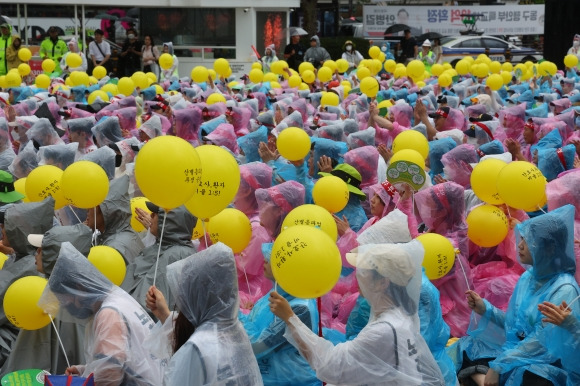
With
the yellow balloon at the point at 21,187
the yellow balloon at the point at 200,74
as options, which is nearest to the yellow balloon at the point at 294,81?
the yellow balloon at the point at 200,74

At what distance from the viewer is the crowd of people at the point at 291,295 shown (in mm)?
4562

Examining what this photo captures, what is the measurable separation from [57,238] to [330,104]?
870 centimetres

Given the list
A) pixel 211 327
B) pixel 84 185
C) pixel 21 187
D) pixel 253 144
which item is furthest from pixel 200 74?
pixel 211 327

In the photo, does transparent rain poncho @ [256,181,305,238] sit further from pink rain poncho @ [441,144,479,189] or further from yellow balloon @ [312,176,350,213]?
pink rain poncho @ [441,144,479,189]

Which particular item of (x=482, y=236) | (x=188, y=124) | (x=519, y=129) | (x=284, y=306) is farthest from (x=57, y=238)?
(x=519, y=129)

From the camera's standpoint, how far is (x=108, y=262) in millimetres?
5766

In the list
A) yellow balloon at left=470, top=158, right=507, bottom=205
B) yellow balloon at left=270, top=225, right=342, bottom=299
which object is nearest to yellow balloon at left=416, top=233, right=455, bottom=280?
yellow balloon at left=470, top=158, right=507, bottom=205

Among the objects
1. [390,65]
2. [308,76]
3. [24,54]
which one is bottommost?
[308,76]

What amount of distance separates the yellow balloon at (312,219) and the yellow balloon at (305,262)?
1010mm

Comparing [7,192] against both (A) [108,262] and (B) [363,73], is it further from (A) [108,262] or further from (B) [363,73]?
(B) [363,73]

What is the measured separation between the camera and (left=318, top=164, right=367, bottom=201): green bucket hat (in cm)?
811

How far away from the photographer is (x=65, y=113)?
12.9 metres

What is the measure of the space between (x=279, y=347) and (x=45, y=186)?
291cm

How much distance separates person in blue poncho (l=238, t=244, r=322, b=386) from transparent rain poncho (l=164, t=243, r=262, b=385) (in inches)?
27.0
